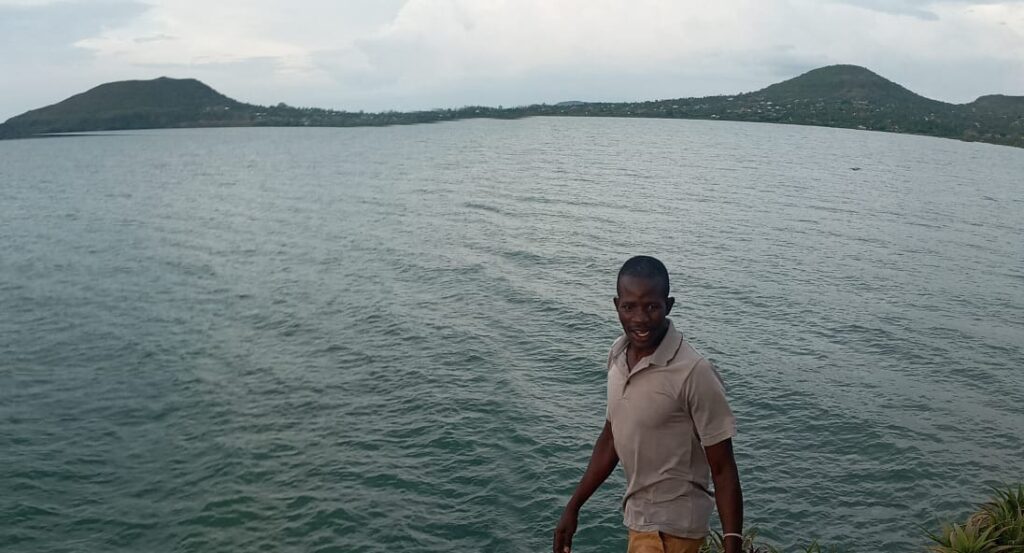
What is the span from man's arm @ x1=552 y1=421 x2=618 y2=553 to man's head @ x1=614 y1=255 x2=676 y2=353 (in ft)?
3.04

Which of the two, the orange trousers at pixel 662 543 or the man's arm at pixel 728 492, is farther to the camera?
Answer: the orange trousers at pixel 662 543

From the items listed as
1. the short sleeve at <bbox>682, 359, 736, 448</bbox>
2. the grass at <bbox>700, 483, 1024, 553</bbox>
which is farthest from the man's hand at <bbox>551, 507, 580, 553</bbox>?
the grass at <bbox>700, 483, 1024, 553</bbox>

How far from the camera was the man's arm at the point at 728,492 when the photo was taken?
15.8 feet

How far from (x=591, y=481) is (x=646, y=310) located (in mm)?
1565

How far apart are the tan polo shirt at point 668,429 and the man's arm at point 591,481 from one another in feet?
1.04

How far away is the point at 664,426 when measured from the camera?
4902 millimetres

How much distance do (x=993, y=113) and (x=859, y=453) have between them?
208048 millimetres

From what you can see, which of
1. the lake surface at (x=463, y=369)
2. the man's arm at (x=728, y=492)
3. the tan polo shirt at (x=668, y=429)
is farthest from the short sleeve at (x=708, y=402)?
the lake surface at (x=463, y=369)

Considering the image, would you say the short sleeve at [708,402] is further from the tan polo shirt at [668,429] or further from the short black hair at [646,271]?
the short black hair at [646,271]

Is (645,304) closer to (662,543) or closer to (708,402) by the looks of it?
(708,402)

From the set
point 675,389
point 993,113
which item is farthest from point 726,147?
point 993,113

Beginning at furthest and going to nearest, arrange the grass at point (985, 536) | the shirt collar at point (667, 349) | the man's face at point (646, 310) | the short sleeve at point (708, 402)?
1. the grass at point (985, 536)
2. the man's face at point (646, 310)
3. the shirt collar at point (667, 349)
4. the short sleeve at point (708, 402)

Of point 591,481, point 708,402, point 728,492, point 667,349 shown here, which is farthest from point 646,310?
point 591,481

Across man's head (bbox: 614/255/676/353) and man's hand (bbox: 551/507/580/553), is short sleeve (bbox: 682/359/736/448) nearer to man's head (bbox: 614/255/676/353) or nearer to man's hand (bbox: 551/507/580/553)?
man's head (bbox: 614/255/676/353)
